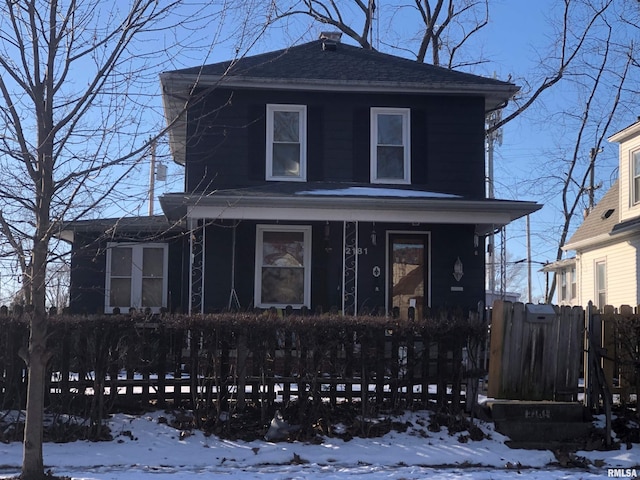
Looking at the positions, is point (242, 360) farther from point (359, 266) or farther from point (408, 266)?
point (408, 266)

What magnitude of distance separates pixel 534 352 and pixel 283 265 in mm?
6496

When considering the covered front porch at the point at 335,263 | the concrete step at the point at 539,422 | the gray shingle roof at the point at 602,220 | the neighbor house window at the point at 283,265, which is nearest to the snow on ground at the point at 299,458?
the concrete step at the point at 539,422

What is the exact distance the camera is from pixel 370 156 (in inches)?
592

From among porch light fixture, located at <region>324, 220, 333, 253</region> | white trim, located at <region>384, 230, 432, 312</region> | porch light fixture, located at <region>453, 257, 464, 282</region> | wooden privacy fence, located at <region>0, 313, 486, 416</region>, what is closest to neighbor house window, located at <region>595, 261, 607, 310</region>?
porch light fixture, located at <region>453, 257, 464, 282</region>

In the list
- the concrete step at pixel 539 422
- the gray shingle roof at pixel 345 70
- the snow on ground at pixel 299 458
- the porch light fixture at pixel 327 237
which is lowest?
the snow on ground at pixel 299 458

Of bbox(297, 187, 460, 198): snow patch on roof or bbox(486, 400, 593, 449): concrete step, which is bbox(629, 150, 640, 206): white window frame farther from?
bbox(486, 400, 593, 449): concrete step

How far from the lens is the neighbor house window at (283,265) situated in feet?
47.9

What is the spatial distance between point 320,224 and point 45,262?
8.87 m

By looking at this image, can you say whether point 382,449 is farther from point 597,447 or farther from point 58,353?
point 58,353

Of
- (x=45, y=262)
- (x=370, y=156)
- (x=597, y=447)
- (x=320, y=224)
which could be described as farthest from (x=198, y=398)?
(x=370, y=156)

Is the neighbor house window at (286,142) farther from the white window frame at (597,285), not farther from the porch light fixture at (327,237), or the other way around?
the white window frame at (597,285)

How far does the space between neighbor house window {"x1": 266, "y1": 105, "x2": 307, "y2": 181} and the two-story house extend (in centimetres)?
2

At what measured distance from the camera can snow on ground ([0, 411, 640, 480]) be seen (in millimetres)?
7246

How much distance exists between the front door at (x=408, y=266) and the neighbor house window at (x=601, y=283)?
769 cm
